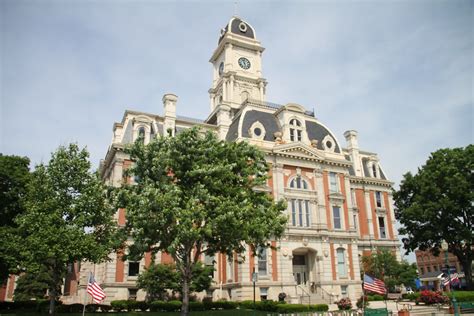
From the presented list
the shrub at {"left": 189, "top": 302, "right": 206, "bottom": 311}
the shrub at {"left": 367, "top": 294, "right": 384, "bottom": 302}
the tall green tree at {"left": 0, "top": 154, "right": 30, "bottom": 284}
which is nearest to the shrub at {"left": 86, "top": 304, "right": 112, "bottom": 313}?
the shrub at {"left": 189, "top": 302, "right": 206, "bottom": 311}

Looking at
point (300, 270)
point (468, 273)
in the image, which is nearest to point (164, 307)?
point (300, 270)

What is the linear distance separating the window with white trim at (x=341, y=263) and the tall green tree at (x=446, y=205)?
26.1 ft

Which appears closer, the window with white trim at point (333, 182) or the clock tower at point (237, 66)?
the window with white trim at point (333, 182)

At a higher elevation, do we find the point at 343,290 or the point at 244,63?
the point at 244,63

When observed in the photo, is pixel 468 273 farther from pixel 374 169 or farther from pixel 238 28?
pixel 238 28

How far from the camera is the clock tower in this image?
190 feet

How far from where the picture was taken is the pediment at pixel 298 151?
137 ft

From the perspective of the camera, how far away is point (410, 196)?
44.1 m

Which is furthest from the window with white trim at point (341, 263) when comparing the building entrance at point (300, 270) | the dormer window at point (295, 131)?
the dormer window at point (295, 131)

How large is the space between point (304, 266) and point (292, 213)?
19.4 feet

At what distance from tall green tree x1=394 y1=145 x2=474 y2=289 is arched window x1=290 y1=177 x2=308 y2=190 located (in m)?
10.9

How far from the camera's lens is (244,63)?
61.3m

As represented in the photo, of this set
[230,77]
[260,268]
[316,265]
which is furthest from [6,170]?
[230,77]

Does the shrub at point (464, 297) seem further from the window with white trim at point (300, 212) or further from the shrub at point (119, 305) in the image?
the shrub at point (119, 305)
